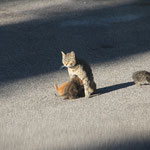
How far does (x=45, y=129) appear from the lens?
724cm

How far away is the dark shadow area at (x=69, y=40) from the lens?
1105 cm

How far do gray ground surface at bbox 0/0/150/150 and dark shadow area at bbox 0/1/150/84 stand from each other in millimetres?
23

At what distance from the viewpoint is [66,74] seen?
1026 centimetres

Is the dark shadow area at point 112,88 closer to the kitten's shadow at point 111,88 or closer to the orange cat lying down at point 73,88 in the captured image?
the kitten's shadow at point 111,88

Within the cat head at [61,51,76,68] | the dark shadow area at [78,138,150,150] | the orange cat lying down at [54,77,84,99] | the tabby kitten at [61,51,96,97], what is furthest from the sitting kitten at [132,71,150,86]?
the dark shadow area at [78,138,150,150]

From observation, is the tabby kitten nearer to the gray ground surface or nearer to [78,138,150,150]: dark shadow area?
the gray ground surface

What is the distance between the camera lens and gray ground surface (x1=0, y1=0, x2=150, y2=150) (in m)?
6.94

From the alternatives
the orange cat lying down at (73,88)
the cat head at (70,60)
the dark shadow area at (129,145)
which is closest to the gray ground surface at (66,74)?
the dark shadow area at (129,145)

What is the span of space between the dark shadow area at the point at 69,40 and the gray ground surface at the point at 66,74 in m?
0.02

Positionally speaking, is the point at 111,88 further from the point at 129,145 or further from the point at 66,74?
the point at 129,145

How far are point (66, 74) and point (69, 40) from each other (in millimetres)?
2769

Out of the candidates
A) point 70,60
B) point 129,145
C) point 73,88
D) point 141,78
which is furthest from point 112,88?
point 129,145

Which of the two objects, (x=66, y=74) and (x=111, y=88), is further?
(x=66, y=74)

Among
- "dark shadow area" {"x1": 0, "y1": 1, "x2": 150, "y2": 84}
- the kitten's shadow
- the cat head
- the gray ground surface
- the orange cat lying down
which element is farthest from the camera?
"dark shadow area" {"x1": 0, "y1": 1, "x2": 150, "y2": 84}
